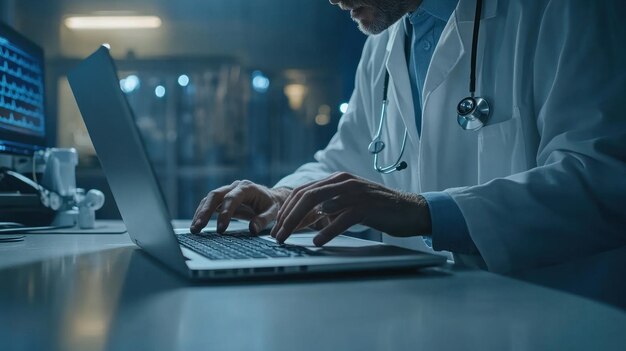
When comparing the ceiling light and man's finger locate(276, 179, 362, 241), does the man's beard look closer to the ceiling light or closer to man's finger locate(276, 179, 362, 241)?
man's finger locate(276, 179, 362, 241)

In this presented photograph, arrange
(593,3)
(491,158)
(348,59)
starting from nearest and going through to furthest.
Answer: (593,3) → (491,158) → (348,59)

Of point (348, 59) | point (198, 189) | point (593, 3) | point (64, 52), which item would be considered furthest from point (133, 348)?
point (64, 52)

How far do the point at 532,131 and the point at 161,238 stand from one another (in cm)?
70

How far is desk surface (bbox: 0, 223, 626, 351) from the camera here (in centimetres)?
31

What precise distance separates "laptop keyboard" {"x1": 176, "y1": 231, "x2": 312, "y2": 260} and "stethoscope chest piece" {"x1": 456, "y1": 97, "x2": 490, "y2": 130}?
45cm

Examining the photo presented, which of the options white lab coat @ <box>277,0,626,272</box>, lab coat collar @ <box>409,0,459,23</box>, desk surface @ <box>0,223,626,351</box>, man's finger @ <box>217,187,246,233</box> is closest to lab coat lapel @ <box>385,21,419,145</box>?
white lab coat @ <box>277,0,626,272</box>

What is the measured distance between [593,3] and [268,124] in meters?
3.02

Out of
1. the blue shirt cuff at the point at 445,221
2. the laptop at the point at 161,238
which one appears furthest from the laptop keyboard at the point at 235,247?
the blue shirt cuff at the point at 445,221

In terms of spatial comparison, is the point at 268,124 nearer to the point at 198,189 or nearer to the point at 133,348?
the point at 198,189

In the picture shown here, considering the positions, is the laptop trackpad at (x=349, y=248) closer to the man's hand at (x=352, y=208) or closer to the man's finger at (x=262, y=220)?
the man's hand at (x=352, y=208)

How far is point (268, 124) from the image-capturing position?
381 cm

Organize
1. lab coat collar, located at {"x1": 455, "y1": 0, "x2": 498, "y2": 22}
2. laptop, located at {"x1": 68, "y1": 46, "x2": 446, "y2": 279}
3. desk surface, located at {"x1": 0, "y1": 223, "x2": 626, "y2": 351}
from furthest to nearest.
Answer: lab coat collar, located at {"x1": 455, "y1": 0, "x2": 498, "y2": 22} → laptop, located at {"x1": 68, "y1": 46, "x2": 446, "y2": 279} → desk surface, located at {"x1": 0, "y1": 223, "x2": 626, "y2": 351}

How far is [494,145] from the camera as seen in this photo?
0.99 meters

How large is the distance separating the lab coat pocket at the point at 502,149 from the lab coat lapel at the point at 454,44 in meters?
0.15
